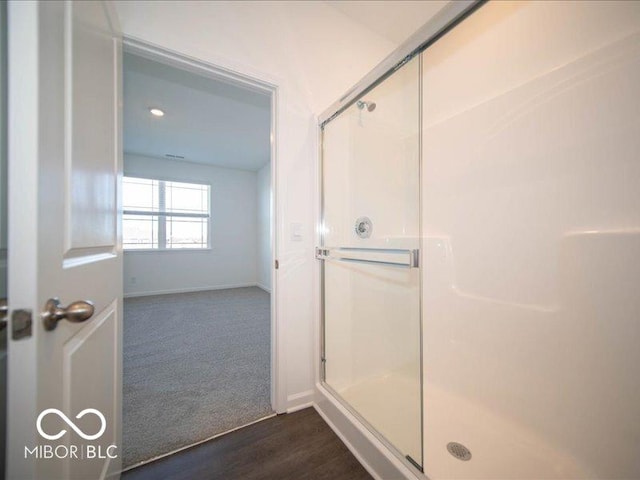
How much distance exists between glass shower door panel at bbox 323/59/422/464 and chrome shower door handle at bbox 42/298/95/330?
1.16 m

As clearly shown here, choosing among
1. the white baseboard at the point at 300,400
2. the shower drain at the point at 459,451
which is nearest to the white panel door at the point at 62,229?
the white baseboard at the point at 300,400

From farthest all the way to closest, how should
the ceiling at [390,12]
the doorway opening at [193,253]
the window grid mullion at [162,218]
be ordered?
1. the window grid mullion at [162,218]
2. the ceiling at [390,12]
3. the doorway opening at [193,253]

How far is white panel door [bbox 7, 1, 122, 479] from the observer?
456mm

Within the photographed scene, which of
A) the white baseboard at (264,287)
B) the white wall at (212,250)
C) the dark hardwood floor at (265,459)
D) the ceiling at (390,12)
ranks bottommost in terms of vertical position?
the dark hardwood floor at (265,459)

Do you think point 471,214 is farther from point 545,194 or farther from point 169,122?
point 169,122

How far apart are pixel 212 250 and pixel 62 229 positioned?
4729 mm

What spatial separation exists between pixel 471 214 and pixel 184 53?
1935 mm

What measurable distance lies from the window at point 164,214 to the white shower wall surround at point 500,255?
4.21 metres

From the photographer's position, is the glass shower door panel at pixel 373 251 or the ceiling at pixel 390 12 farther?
the ceiling at pixel 390 12

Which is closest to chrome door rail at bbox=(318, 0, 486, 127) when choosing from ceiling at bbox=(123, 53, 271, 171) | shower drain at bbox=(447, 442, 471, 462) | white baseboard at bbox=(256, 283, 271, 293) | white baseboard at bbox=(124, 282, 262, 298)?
ceiling at bbox=(123, 53, 271, 171)

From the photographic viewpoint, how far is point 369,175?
1678mm

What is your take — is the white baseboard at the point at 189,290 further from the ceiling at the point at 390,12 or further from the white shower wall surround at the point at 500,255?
the ceiling at the point at 390,12

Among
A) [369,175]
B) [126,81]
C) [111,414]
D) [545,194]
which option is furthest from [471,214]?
[126,81]

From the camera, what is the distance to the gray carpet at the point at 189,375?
4.49 ft
